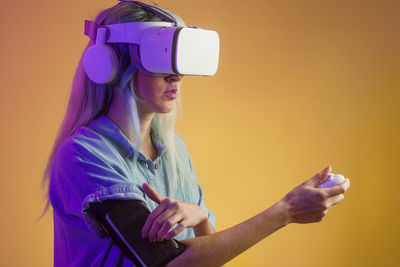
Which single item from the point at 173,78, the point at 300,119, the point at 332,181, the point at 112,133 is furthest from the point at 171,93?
the point at 300,119

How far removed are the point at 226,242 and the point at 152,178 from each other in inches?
12.2

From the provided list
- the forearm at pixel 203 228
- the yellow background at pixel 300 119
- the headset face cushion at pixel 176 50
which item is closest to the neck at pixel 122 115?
the headset face cushion at pixel 176 50

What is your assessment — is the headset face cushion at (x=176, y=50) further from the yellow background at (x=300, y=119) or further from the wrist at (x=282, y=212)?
the yellow background at (x=300, y=119)

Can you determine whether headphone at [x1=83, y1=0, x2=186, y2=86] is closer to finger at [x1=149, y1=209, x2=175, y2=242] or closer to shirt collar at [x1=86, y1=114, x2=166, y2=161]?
shirt collar at [x1=86, y1=114, x2=166, y2=161]

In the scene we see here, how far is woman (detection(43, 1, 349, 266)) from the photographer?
947 mm

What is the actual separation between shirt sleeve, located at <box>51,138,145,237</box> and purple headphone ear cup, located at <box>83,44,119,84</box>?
149 mm

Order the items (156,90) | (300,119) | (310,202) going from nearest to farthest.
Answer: (310,202)
(156,90)
(300,119)

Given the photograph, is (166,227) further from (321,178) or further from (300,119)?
(300,119)

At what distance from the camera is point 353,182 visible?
2408mm

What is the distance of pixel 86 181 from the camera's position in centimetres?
98

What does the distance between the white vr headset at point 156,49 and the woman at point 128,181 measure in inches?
1.0

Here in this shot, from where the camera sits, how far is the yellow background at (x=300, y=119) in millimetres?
2164

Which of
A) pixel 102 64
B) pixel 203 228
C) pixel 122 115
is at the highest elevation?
pixel 102 64

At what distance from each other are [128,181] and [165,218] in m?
0.13
